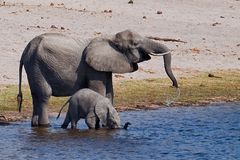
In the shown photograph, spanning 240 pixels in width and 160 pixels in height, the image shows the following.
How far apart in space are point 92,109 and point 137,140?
1.24 metres

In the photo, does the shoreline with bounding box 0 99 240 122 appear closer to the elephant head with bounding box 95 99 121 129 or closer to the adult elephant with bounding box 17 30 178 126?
the adult elephant with bounding box 17 30 178 126

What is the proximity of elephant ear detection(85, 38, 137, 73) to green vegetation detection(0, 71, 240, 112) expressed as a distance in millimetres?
3102

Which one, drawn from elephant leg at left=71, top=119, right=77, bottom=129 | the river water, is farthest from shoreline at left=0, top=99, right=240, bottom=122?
elephant leg at left=71, top=119, right=77, bottom=129

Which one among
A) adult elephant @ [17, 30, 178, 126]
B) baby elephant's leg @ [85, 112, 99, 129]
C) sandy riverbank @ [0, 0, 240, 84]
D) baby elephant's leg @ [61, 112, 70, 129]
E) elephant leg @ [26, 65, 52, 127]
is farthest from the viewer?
sandy riverbank @ [0, 0, 240, 84]

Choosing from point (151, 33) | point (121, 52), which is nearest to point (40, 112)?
point (121, 52)

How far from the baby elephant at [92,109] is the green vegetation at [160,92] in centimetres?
302

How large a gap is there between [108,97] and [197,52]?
13.3 meters

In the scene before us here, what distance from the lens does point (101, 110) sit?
1941cm

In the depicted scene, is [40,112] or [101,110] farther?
[40,112]

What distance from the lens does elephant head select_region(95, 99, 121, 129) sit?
762 inches

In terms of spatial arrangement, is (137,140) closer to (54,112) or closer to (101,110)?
(101,110)

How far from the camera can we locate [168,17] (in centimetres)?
3900

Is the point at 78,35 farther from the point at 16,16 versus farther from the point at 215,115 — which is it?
the point at 215,115

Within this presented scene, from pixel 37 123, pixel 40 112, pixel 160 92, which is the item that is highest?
pixel 40 112
